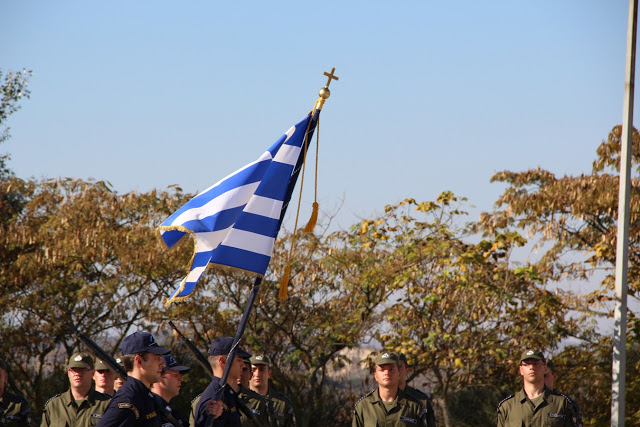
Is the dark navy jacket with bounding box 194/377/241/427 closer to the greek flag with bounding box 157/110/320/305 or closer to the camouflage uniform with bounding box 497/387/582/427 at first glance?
the greek flag with bounding box 157/110/320/305

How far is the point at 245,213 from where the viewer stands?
249 inches

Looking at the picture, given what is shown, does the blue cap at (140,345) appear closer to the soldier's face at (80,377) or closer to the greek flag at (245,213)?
the greek flag at (245,213)

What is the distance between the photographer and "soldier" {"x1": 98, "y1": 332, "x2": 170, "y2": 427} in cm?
466

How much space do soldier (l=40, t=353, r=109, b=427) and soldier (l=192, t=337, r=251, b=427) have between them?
165 centimetres

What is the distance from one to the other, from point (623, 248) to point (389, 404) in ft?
12.6

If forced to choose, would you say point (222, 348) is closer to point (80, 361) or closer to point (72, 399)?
point (80, 361)

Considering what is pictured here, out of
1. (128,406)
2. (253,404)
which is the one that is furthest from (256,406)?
(128,406)

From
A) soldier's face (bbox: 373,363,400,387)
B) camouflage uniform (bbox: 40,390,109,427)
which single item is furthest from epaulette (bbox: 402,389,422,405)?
camouflage uniform (bbox: 40,390,109,427)

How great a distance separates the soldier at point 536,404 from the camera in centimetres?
776

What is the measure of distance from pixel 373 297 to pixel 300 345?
66.0 inches

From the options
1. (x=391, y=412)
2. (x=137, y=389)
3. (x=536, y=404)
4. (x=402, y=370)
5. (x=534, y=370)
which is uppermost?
(x=534, y=370)

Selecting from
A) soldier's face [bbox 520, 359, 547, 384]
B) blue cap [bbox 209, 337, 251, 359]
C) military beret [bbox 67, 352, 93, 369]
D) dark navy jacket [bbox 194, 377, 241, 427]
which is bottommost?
dark navy jacket [bbox 194, 377, 241, 427]

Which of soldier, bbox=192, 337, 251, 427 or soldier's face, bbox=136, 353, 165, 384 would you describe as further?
soldier, bbox=192, 337, 251, 427

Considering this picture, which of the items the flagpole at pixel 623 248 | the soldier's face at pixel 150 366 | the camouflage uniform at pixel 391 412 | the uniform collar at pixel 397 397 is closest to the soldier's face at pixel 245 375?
the camouflage uniform at pixel 391 412
